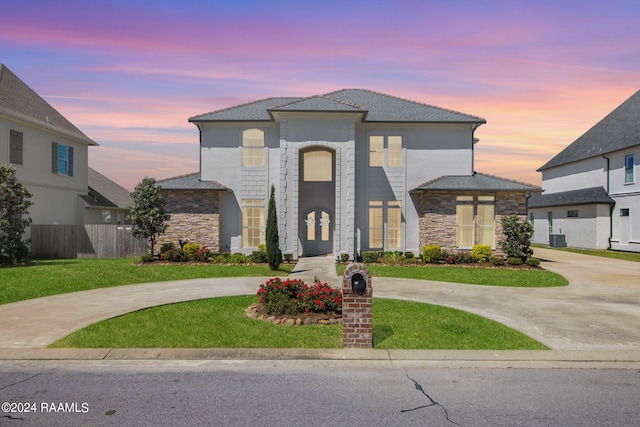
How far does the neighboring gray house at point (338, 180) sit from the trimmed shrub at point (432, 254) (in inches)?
77.4

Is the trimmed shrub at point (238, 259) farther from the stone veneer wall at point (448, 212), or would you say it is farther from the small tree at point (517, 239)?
the small tree at point (517, 239)

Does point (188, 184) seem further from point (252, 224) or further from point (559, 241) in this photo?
point (559, 241)

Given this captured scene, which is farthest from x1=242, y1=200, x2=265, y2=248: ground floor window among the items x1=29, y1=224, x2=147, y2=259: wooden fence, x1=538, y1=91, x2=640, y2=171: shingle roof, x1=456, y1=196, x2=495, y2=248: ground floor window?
x1=538, y1=91, x2=640, y2=171: shingle roof

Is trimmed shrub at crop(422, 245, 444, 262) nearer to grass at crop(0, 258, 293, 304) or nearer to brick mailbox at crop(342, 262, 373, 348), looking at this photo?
grass at crop(0, 258, 293, 304)

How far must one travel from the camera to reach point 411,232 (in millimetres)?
25375

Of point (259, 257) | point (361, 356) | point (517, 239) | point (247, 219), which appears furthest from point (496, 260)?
point (361, 356)

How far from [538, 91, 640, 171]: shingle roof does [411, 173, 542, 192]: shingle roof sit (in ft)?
42.2

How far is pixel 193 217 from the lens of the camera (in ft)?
81.1

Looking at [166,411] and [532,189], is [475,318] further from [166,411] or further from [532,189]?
[532,189]

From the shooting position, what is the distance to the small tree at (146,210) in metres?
21.8

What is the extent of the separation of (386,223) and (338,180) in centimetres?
411

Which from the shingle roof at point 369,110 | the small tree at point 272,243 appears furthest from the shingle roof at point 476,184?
the small tree at point 272,243

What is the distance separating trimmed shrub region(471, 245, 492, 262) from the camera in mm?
22375

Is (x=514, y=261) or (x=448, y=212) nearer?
(x=514, y=261)
